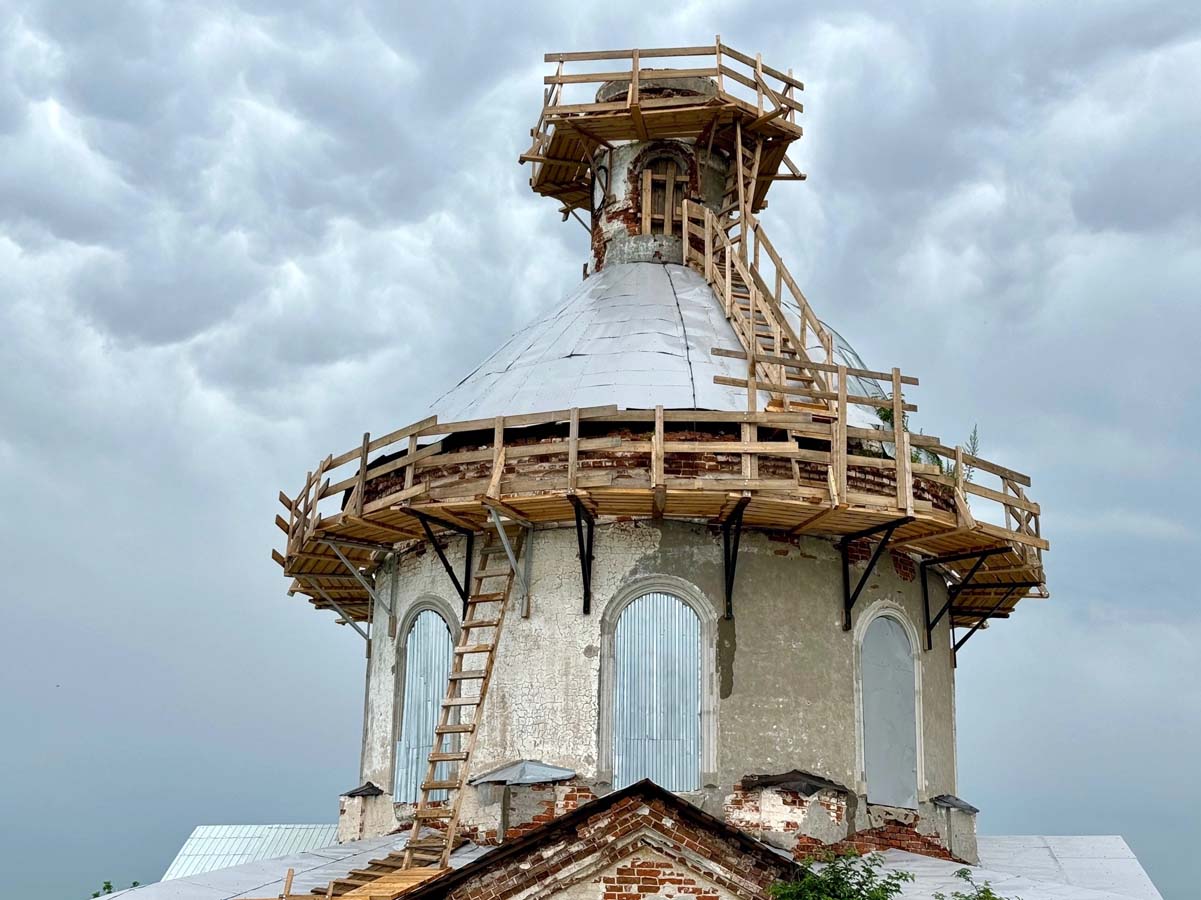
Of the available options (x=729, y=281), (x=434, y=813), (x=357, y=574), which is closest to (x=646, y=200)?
(x=729, y=281)

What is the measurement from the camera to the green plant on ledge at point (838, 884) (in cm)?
1491

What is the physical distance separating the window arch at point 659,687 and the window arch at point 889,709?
2.21m

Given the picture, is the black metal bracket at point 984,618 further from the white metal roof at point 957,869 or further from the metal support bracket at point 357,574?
the metal support bracket at point 357,574

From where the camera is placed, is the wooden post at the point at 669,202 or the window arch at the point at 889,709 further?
the wooden post at the point at 669,202

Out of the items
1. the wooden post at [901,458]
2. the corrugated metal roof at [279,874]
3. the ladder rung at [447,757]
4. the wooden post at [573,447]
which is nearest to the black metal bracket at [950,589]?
the wooden post at [901,458]

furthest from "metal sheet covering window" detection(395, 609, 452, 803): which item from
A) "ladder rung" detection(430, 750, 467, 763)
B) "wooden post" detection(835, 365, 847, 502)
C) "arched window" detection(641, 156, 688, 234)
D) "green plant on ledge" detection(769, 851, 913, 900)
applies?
"arched window" detection(641, 156, 688, 234)

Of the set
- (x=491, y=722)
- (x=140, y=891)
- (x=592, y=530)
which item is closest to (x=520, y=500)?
(x=592, y=530)

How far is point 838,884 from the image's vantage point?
49.3 feet

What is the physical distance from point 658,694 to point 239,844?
12.1m

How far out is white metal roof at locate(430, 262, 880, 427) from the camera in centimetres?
1948

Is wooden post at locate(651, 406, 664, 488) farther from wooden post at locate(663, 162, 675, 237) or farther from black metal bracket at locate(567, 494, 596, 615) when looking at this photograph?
wooden post at locate(663, 162, 675, 237)

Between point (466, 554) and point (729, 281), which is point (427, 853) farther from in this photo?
point (729, 281)

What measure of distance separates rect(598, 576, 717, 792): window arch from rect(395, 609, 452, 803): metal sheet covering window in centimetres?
261

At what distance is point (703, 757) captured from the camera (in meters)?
18.1
